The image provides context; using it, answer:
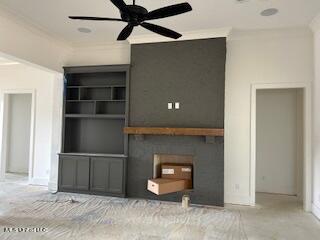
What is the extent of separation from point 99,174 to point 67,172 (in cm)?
75

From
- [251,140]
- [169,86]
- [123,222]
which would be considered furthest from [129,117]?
[251,140]

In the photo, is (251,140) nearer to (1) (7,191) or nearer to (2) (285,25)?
(2) (285,25)

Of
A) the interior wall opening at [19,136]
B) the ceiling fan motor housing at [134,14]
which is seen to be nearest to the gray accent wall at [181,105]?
the ceiling fan motor housing at [134,14]

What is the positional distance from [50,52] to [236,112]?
3.91 meters

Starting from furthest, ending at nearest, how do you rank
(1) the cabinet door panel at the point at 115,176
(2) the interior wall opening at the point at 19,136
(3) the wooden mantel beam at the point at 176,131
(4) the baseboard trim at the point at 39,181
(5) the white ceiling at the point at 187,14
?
(2) the interior wall opening at the point at 19,136, (4) the baseboard trim at the point at 39,181, (1) the cabinet door panel at the point at 115,176, (3) the wooden mantel beam at the point at 176,131, (5) the white ceiling at the point at 187,14

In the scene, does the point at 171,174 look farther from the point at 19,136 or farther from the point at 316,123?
the point at 19,136

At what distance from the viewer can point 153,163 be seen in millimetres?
4844

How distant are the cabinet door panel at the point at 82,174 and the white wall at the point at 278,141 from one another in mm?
3684

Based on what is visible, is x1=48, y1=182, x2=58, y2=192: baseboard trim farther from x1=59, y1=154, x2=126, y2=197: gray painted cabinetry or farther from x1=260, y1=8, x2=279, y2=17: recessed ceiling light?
→ x1=260, y1=8, x2=279, y2=17: recessed ceiling light

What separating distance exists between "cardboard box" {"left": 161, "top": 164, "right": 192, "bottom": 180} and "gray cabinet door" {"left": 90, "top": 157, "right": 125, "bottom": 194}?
835 millimetres

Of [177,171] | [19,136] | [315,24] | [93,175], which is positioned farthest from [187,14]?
[19,136]

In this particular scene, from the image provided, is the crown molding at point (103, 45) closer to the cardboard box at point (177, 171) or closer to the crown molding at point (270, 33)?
the crown molding at point (270, 33)

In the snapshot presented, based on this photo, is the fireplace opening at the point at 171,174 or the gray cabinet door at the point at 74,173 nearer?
the fireplace opening at the point at 171,174

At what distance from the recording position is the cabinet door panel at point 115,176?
4902 mm
